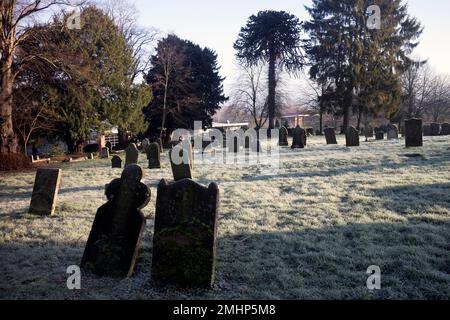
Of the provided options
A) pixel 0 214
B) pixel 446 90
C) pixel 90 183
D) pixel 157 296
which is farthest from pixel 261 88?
pixel 157 296

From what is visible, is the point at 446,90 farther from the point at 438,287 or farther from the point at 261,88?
the point at 438,287

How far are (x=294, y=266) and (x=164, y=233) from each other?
1794mm

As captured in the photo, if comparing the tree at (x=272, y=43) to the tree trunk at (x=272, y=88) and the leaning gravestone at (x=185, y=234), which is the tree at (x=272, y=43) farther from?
the leaning gravestone at (x=185, y=234)

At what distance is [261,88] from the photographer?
158 ft

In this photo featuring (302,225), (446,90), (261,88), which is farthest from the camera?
Result: (446,90)

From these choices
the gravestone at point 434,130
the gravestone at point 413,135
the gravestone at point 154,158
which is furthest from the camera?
the gravestone at point 434,130

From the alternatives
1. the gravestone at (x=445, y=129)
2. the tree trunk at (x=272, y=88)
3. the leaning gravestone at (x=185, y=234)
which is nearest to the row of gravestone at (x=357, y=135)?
the gravestone at (x=445, y=129)

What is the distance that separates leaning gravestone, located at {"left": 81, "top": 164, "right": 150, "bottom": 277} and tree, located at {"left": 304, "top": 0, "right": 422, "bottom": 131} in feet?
117

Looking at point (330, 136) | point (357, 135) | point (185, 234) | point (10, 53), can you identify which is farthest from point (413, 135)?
point (10, 53)

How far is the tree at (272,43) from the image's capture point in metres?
39.5

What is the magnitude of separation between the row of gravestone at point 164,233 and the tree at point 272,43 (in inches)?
1428

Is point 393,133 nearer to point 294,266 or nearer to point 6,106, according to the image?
point 294,266

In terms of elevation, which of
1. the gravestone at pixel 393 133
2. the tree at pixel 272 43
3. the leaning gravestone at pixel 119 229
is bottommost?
the leaning gravestone at pixel 119 229
